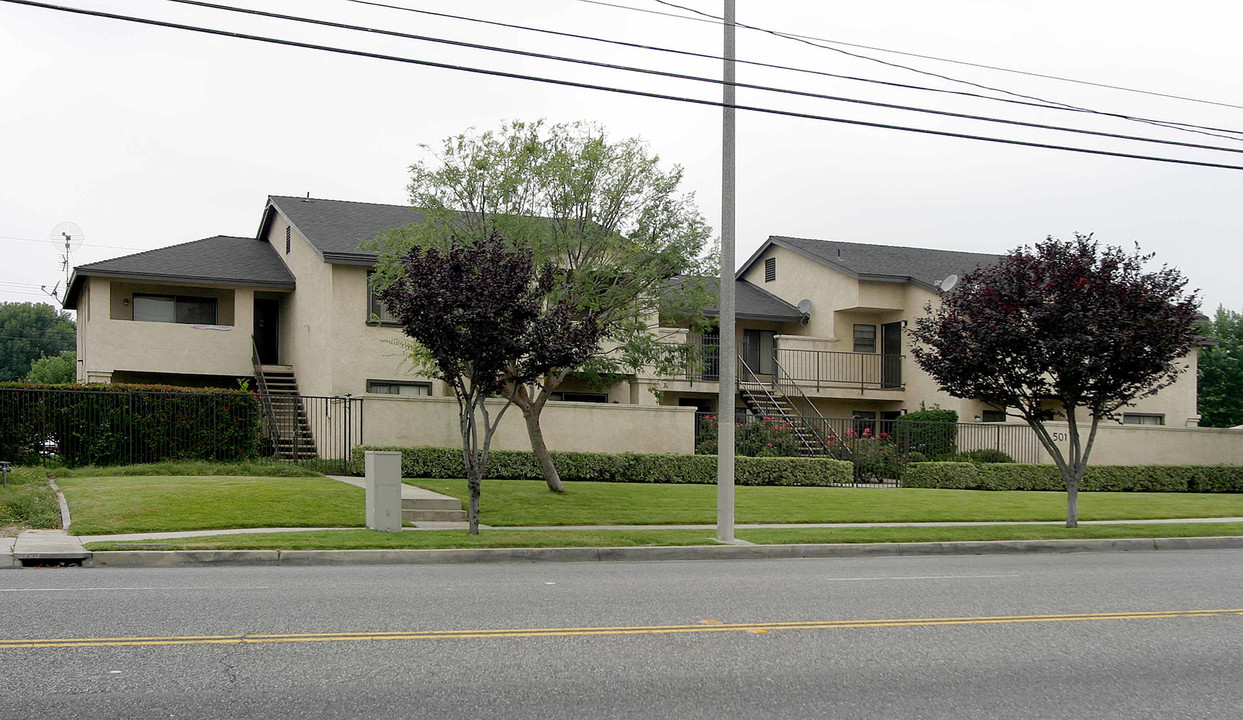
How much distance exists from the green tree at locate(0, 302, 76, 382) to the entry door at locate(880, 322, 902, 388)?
70.2 m

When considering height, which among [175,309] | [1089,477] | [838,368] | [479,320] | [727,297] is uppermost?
[175,309]

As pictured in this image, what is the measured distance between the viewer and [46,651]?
7.02m

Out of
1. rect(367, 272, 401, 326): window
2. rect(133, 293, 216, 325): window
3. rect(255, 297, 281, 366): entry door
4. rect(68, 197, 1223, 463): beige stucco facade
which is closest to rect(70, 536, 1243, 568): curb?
rect(68, 197, 1223, 463): beige stucco facade

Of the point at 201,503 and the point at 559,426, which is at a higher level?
the point at 559,426

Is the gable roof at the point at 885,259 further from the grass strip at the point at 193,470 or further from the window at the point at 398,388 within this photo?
the grass strip at the point at 193,470

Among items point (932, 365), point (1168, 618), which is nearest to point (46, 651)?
point (1168, 618)

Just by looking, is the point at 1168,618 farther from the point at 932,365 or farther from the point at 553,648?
the point at 932,365

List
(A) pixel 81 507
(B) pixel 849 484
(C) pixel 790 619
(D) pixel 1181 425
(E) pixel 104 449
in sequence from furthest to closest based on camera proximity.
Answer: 1. (D) pixel 1181 425
2. (B) pixel 849 484
3. (E) pixel 104 449
4. (A) pixel 81 507
5. (C) pixel 790 619

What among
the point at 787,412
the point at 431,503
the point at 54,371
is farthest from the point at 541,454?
the point at 54,371

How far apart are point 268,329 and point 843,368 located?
18610 millimetres

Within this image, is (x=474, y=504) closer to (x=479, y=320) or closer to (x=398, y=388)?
(x=479, y=320)

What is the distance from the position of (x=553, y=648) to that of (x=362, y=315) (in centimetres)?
2139

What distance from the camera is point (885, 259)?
122 ft

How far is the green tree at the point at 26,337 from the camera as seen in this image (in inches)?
3260
